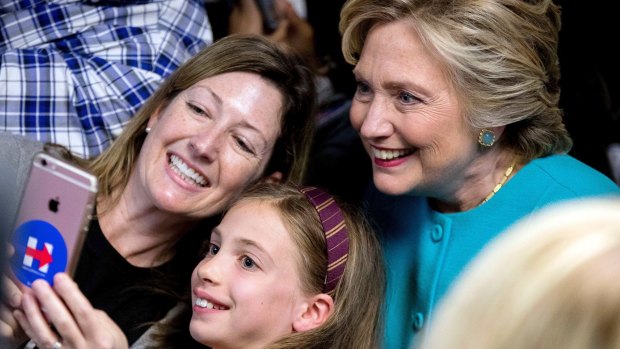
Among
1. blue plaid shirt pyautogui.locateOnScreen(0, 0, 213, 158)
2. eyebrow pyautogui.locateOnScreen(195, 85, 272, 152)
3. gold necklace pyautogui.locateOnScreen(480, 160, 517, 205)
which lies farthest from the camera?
blue plaid shirt pyautogui.locateOnScreen(0, 0, 213, 158)

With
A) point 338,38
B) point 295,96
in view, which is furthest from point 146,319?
point 338,38

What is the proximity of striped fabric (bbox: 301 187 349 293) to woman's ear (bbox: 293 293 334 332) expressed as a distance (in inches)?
1.2

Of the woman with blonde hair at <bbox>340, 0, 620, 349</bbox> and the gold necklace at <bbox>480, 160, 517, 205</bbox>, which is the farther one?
the gold necklace at <bbox>480, 160, 517, 205</bbox>

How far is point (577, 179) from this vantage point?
2.02 m

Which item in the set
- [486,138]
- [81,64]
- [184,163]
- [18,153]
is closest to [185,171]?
[184,163]

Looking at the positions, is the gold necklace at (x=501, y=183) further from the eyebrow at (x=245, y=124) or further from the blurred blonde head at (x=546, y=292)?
the blurred blonde head at (x=546, y=292)

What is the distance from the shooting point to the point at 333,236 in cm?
197

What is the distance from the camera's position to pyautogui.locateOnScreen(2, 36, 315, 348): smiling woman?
2152 mm

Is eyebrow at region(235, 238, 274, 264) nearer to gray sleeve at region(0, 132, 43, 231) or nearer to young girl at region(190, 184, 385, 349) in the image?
young girl at region(190, 184, 385, 349)

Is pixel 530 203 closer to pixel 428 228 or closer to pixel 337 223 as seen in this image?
pixel 428 228

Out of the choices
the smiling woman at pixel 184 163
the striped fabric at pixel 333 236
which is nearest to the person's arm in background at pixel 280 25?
the smiling woman at pixel 184 163

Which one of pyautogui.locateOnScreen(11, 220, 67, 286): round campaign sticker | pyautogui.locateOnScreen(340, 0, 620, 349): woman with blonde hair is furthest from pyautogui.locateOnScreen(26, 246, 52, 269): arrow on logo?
pyautogui.locateOnScreen(340, 0, 620, 349): woman with blonde hair

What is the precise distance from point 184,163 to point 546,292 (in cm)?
134

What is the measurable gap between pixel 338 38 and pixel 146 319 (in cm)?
127
